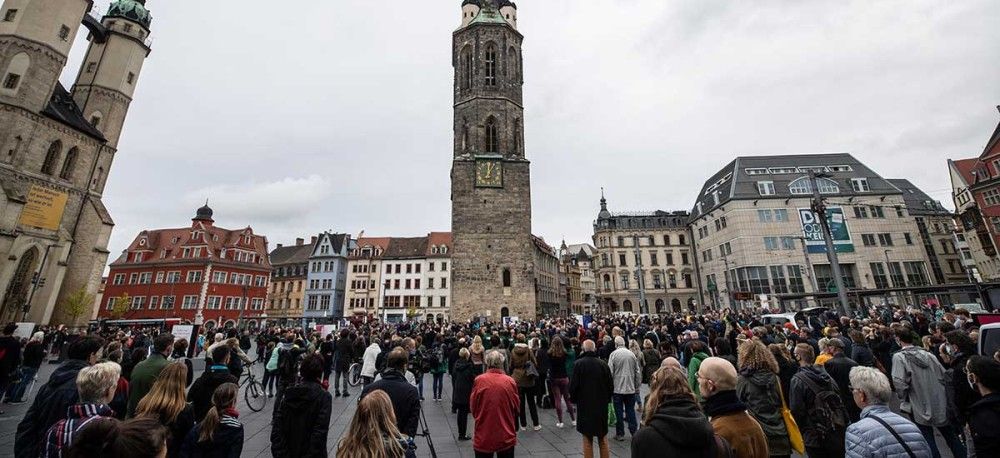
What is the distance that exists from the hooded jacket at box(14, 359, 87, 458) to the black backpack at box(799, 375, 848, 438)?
6954mm

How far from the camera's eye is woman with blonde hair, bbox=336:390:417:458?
7.75 ft

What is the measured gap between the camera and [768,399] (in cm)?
388

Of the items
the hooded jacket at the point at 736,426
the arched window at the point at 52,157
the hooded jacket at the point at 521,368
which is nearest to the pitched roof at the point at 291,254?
the arched window at the point at 52,157

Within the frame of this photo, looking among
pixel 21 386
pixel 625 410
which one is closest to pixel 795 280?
pixel 625 410

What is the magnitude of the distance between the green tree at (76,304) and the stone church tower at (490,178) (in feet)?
85.1

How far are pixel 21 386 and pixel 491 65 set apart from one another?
125 ft

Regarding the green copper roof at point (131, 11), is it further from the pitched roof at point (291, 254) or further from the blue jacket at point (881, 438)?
the blue jacket at point (881, 438)

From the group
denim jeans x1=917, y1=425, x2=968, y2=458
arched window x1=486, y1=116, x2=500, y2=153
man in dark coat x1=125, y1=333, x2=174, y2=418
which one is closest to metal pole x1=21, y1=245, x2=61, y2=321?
man in dark coat x1=125, y1=333, x2=174, y2=418

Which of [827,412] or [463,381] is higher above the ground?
[827,412]

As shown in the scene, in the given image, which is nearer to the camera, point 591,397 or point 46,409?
point 46,409

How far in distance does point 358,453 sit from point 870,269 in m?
51.5

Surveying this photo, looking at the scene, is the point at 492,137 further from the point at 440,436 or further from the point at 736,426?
the point at 736,426

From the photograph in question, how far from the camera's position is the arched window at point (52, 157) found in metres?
26.6

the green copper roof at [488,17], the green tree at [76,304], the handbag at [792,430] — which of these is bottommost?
the handbag at [792,430]
